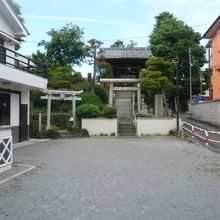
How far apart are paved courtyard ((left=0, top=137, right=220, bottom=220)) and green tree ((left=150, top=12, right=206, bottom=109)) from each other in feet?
92.5

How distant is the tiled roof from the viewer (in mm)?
38188

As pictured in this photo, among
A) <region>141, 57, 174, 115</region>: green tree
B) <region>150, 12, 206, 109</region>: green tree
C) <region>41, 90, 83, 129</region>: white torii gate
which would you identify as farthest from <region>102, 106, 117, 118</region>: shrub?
<region>150, 12, 206, 109</region>: green tree

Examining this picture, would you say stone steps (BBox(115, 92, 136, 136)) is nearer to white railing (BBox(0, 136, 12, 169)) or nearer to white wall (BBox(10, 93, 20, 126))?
white wall (BBox(10, 93, 20, 126))

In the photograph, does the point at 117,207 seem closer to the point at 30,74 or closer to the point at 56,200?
the point at 56,200

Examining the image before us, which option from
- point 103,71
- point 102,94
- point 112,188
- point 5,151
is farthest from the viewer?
point 103,71

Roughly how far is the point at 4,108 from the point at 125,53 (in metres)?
19.3

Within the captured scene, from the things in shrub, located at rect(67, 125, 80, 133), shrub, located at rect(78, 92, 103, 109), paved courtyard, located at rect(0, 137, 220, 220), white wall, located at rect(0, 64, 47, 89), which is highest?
white wall, located at rect(0, 64, 47, 89)

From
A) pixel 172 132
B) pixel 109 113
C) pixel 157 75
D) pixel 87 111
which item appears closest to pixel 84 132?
pixel 87 111

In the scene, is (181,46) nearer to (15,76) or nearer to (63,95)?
(63,95)

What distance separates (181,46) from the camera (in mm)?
43219

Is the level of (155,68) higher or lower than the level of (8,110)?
higher

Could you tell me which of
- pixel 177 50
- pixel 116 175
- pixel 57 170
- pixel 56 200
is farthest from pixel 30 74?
pixel 177 50

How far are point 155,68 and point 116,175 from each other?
71.8ft

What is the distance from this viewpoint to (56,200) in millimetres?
8422
